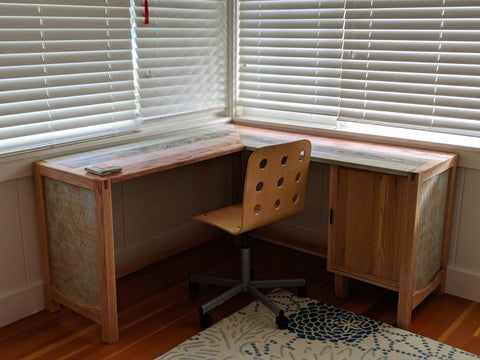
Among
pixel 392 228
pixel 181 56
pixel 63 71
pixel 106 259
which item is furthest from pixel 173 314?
pixel 181 56

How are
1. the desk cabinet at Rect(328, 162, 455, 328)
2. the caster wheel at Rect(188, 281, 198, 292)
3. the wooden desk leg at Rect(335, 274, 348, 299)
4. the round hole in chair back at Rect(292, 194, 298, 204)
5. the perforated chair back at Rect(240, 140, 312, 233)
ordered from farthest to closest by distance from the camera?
1. the caster wheel at Rect(188, 281, 198, 292)
2. the wooden desk leg at Rect(335, 274, 348, 299)
3. the round hole in chair back at Rect(292, 194, 298, 204)
4. the desk cabinet at Rect(328, 162, 455, 328)
5. the perforated chair back at Rect(240, 140, 312, 233)

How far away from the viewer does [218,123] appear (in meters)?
3.57

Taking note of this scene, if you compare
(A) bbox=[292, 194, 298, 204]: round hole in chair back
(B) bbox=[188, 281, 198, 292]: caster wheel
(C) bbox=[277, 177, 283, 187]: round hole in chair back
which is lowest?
(B) bbox=[188, 281, 198, 292]: caster wheel

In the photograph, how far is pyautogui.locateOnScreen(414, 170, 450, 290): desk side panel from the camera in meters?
2.61

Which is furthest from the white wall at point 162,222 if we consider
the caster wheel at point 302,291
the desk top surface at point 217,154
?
the caster wheel at point 302,291

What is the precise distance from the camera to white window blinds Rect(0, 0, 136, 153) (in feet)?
8.17

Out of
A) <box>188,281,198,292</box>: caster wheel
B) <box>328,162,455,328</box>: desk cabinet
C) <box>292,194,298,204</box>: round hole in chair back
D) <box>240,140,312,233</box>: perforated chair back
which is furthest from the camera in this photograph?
<box>188,281,198,292</box>: caster wheel

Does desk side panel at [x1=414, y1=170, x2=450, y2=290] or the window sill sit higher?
the window sill

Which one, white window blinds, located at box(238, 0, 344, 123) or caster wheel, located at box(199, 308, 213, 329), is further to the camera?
white window blinds, located at box(238, 0, 344, 123)

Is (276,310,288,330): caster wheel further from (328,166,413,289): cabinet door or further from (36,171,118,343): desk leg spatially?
(36,171,118,343): desk leg

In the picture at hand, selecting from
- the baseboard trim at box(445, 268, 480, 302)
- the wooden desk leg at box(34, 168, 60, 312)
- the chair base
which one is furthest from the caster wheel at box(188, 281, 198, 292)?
the baseboard trim at box(445, 268, 480, 302)

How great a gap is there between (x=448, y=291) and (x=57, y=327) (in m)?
1.98

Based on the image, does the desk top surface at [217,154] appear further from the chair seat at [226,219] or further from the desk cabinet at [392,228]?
the chair seat at [226,219]

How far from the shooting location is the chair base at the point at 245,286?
103 inches
